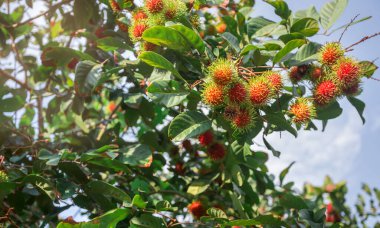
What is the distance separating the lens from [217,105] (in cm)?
182

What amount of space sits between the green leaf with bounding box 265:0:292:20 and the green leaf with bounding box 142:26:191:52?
→ 2.01 ft

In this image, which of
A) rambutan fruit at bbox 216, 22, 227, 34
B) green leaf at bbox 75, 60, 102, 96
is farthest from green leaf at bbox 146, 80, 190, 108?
rambutan fruit at bbox 216, 22, 227, 34

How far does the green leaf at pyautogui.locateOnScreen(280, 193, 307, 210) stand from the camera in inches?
118

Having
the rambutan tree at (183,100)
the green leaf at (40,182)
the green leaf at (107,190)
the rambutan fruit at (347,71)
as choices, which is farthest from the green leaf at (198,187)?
the rambutan fruit at (347,71)

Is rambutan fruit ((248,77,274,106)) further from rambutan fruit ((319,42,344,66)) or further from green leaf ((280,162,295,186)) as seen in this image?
green leaf ((280,162,295,186))

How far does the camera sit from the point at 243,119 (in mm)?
Result: 1836

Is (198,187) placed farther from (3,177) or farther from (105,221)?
(3,177)

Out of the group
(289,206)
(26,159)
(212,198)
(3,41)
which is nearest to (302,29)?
(289,206)

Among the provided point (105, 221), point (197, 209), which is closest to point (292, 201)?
point (197, 209)

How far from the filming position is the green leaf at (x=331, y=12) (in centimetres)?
227

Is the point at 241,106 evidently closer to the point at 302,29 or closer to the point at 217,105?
the point at 217,105

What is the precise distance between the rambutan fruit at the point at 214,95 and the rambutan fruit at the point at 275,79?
0.24 meters

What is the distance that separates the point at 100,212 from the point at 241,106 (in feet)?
3.54

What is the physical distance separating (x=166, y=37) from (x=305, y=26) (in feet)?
2.70
